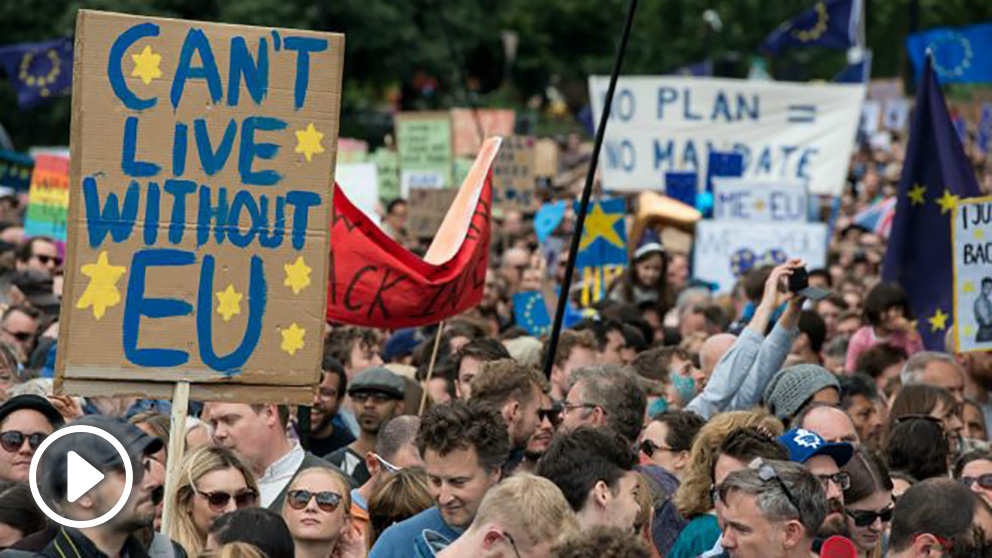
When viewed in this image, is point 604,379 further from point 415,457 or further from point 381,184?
point 381,184

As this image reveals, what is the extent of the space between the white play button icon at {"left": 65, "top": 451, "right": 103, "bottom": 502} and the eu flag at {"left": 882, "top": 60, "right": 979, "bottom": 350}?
8.43 m

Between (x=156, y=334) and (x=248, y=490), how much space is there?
60cm

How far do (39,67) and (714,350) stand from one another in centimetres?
1493

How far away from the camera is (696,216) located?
18438 millimetres

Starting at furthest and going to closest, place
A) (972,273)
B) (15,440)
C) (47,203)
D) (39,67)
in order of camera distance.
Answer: (39,67)
(47,203)
(972,273)
(15,440)

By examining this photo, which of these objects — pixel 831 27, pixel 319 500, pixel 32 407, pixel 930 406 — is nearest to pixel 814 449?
pixel 319 500

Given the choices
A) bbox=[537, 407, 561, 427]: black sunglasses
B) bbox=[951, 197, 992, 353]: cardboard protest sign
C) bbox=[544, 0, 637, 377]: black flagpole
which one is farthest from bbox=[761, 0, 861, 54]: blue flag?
bbox=[537, 407, 561, 427]: black sunglasses

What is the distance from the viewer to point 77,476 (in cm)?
521

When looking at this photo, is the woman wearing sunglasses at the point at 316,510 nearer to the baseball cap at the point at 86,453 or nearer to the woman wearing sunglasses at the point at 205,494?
the woman wearing sunglasses at the point at 205,494

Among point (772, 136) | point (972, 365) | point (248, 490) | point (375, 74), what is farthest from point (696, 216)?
point (375, 74)

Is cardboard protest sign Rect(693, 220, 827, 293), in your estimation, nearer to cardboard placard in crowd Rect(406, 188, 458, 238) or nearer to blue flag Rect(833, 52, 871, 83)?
cardboard placard in crowd Rect(406, 188, 458, 238)

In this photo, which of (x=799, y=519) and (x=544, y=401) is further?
(x=544, y=401)

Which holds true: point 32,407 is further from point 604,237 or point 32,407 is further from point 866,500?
point 604,237

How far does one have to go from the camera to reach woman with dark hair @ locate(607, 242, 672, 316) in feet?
47.9
